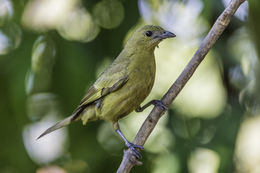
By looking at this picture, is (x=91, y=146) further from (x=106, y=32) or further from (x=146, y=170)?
(x=106, y=32)

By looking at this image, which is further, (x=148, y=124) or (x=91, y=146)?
(x=91, y=146)

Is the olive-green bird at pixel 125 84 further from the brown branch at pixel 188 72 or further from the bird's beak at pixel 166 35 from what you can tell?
the brown branch at pixel 188 72

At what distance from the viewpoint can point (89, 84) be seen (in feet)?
→ 13.1

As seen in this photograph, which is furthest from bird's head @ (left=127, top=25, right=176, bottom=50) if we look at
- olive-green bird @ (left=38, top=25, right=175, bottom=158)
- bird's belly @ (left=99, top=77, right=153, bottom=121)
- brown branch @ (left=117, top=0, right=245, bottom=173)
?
brown branch @ (left=117, top=0, right=245, bottom=173)

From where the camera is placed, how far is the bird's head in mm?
3979

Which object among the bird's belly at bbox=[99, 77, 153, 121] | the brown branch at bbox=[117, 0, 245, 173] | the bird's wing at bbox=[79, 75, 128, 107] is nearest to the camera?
the brown branch at bbox=[117, 0, 245, 173]

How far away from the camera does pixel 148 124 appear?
117 inches

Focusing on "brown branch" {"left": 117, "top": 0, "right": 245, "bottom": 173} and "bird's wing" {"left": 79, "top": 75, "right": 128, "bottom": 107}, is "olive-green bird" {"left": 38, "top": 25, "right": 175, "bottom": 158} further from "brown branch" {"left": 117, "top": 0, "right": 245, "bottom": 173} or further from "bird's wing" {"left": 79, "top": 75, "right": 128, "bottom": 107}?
"brown branch" {"left": 117, "top": 0, "right": 245, "bottom": 173}

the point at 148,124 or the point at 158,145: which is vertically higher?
the point at 148,124

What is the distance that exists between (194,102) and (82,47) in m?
1.27

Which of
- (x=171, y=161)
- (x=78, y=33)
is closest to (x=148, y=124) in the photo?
(x=171, y=161)

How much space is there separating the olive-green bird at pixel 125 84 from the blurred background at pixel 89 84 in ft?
0.33

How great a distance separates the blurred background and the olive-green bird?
0.10m

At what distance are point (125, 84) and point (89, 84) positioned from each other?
0.35 metres
